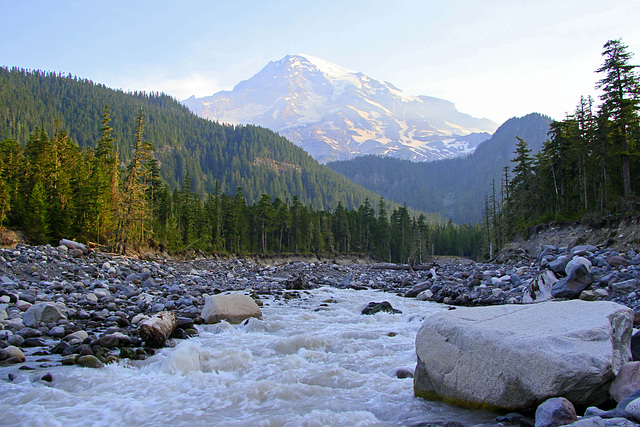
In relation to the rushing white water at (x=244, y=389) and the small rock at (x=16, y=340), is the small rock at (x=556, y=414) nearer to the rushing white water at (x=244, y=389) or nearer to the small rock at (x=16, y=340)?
→ the rushing white water at (x=244, y=389)

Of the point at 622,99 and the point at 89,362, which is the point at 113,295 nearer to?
the point at 89,362

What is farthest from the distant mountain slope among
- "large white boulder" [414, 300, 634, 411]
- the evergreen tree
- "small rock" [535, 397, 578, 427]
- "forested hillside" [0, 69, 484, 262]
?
"small rock" [535, 397, 578, 427]

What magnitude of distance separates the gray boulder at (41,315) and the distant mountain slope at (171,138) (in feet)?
437

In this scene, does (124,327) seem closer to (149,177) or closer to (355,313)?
(355,313)

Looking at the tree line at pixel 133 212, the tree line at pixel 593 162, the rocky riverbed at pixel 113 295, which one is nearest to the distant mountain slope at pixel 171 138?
the tree line at pixel 133 212

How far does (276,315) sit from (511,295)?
9.61m

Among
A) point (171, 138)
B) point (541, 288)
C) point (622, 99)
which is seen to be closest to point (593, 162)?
point (622, 99)

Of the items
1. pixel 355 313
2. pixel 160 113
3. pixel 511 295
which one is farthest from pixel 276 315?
pixel 160 113

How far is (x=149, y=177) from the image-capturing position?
4403 centimetres

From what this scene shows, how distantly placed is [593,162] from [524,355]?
112 ft

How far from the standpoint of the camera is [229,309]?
11.8 metres

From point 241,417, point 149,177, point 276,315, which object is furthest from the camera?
point 149,177

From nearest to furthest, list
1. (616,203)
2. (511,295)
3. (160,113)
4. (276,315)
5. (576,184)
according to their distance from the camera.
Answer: (276,315), (511,295), (616,203), (576,184), (160,113)

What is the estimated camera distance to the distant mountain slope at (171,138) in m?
138
